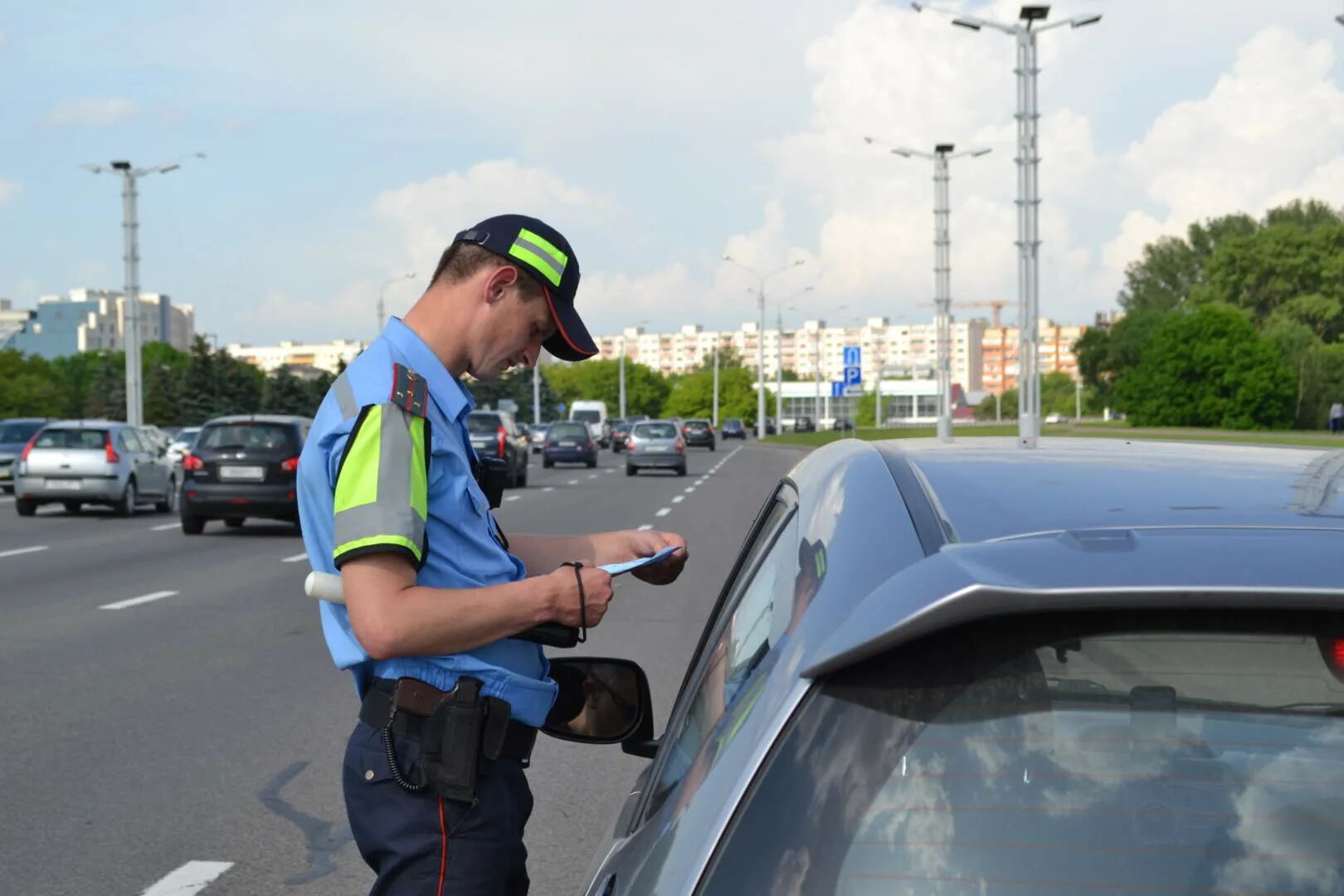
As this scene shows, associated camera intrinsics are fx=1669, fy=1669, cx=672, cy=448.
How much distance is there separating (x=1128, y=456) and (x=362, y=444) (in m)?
1.25

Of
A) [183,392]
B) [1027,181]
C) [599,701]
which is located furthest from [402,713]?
[183,392]

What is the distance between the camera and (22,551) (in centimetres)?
1952

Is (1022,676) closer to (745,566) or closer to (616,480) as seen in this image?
(745,566)

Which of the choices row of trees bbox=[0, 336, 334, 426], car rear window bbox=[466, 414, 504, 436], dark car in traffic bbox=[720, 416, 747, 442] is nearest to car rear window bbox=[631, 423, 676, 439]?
car rear window bbox=[466, 414, 504, 436]

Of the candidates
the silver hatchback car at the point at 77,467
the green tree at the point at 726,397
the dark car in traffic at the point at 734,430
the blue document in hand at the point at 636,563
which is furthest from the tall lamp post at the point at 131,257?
the green tree at the point at 726,397

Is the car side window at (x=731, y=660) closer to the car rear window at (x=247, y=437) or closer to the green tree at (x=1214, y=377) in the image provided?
the car rear window at (x=247, y=437)

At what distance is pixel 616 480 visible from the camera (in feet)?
141

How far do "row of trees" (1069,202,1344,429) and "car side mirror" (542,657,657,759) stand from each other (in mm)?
93789

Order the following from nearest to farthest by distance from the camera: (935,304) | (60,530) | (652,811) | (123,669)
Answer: (652,811)
(123,669)
(60,530)
(935,304)

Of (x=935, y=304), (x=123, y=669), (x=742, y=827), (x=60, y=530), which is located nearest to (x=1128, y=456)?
(x=742, y=827)

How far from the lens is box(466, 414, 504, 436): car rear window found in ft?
130

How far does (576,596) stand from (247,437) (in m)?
21.0

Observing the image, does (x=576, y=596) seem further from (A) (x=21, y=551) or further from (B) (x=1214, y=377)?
(B) (x=1214, y=377)

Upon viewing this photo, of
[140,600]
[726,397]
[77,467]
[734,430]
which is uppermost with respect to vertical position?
[726,397]
